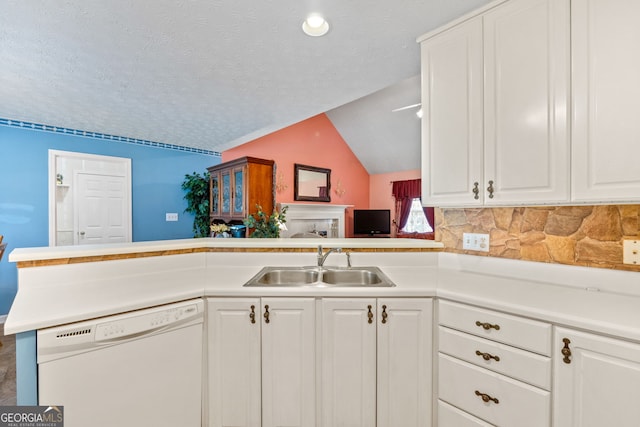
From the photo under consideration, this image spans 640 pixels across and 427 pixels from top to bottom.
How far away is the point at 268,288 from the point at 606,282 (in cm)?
164

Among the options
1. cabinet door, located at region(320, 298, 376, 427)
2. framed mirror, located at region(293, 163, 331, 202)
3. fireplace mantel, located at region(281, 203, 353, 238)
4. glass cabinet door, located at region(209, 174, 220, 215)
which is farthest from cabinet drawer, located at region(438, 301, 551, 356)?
framed mirror, located at region(293, 163, 331, 202)

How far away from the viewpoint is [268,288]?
5.14 feet

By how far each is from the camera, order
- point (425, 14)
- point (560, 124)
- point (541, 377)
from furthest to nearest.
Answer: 1. point (425, 14)
2. point (560, 124)
3. point (541, 377)

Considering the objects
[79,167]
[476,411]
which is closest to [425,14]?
[476,411]

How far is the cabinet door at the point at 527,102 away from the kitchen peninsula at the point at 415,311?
487 mm

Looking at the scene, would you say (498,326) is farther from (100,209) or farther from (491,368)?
(100,209)

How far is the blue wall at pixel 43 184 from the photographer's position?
3.44 metres

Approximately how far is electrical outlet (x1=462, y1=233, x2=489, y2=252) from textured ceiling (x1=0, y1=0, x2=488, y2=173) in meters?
1.28

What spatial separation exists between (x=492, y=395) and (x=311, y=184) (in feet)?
16.9

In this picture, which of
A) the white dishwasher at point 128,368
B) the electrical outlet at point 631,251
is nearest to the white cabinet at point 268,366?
the white dishwasher at point 128,368

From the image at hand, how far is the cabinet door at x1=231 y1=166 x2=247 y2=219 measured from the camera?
4.07 metres

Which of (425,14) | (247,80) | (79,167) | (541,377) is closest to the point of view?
(541,377)

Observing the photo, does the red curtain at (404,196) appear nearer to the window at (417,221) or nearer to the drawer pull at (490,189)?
the window at (417,221)

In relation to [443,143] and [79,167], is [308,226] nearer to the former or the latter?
[79,167]
